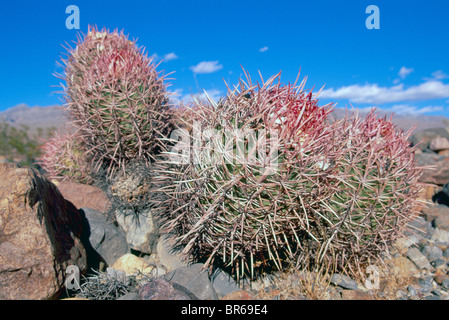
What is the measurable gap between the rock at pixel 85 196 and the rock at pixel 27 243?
1323mm

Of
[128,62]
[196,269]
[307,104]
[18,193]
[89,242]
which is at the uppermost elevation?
→ [128,62]

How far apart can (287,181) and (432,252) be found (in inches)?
128

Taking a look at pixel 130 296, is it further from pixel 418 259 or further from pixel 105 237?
pixel 418 259

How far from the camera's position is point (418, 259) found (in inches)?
172

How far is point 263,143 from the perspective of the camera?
2795 millimetres

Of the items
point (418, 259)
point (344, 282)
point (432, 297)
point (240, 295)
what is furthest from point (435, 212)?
point (240, 295)

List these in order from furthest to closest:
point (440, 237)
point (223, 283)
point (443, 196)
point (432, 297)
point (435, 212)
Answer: point (443, 196) < point (435, 212) < point (440, 237) < point (223, 283) < point (432, 297)

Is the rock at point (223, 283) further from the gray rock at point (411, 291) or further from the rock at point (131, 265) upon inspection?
the gray rock at point (411, 291)

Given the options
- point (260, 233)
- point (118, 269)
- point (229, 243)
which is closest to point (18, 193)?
point (118, 269)

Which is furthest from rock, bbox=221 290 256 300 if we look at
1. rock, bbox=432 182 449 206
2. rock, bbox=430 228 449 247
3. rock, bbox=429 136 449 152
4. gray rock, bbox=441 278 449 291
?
rock, bbox=429 136 449 152

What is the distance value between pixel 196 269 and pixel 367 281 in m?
2.05

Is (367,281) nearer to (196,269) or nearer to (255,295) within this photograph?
(255,295)

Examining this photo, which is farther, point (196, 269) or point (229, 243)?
point (196, 269)

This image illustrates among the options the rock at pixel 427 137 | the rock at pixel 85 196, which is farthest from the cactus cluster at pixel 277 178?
the rock at pixel 427 137
